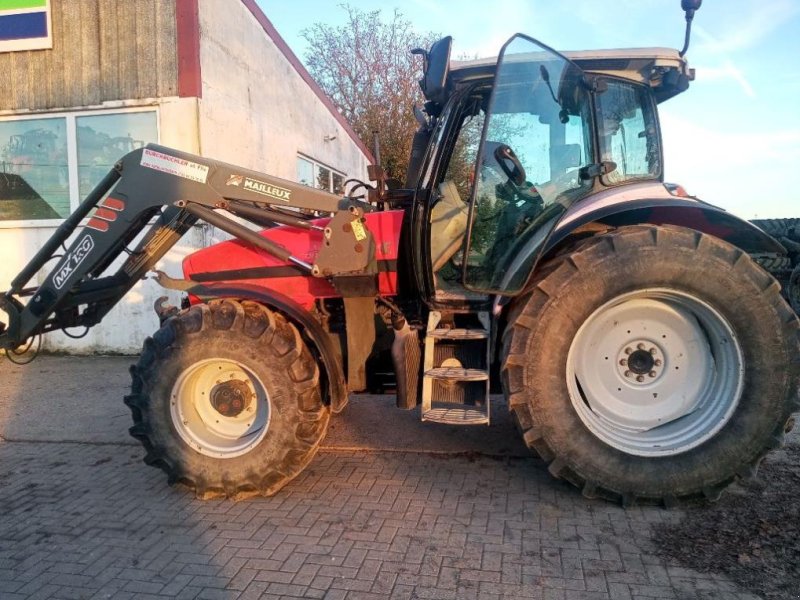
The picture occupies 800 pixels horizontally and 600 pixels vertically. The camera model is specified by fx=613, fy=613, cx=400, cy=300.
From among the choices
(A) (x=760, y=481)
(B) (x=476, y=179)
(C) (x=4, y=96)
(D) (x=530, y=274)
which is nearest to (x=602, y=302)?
(D) (x=530, y=274)

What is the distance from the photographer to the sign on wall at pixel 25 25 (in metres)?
8.19

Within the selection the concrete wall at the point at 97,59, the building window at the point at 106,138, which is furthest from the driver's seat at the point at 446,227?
the building window at the point at 106,138

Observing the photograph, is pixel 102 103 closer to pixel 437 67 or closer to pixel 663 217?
pixel 437 67

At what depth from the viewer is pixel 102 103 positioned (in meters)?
8.10

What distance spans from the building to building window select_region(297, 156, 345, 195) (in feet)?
9.77

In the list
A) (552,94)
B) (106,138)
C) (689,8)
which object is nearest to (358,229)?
(552,94)

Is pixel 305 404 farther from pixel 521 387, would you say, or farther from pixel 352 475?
pixel 521 387

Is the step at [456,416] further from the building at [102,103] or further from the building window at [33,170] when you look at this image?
the building window at [33,170]

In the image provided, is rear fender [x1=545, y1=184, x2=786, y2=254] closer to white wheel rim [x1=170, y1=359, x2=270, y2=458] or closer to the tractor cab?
the tractor cab

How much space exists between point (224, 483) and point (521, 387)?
6.29 ft

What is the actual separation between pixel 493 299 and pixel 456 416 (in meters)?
0.81

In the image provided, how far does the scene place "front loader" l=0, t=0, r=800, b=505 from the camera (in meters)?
3.38

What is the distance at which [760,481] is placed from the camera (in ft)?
12.3

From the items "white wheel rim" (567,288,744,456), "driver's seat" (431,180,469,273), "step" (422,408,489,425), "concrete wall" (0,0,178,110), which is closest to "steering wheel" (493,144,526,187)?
"driver's seat" (431,180,469,273)
